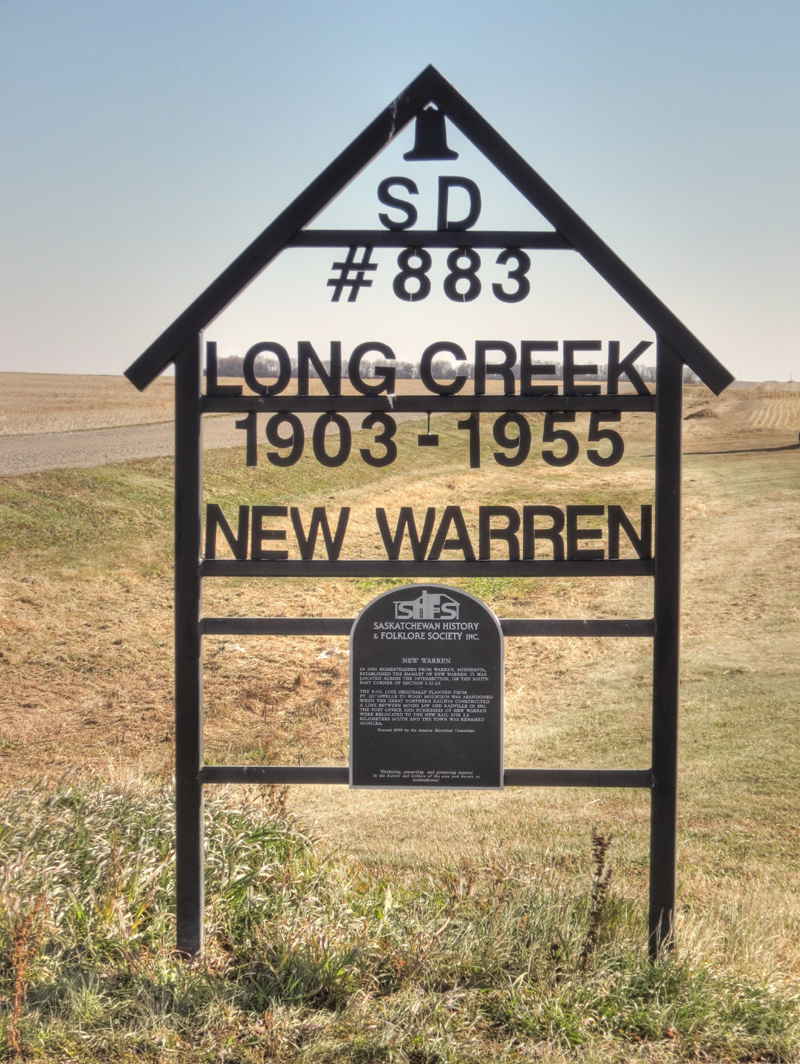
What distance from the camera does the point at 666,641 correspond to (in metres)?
3.73

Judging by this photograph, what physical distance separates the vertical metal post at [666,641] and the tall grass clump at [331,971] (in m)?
0.26

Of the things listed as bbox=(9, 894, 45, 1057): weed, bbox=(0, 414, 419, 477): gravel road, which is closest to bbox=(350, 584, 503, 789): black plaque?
bbox=(9, 894, 45, 1057): weed

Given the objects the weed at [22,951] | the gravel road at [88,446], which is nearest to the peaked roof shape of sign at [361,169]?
the weed at [22,951]

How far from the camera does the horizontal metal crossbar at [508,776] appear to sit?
3.72 meters

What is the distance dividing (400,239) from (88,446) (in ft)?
71.4

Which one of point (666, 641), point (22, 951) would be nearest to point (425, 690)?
point (666, 641)

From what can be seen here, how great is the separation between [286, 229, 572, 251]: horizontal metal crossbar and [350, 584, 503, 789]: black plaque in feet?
4.86

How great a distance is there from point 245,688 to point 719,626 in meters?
6.79

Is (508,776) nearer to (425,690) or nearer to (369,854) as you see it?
(425,690)

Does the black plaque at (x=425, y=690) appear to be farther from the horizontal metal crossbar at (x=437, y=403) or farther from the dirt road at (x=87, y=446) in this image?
the dirt road at (x=87, y=446)

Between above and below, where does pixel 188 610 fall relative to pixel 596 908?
above

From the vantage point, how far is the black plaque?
3.83 metres

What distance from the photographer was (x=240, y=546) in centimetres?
395

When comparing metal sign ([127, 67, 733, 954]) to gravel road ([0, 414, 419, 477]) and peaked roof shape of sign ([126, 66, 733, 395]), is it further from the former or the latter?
gravel road ([0, 414, 419, 477])
